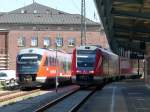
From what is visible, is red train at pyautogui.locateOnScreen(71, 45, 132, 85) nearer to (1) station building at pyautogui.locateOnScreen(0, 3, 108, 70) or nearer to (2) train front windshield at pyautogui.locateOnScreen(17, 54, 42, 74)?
(2) train front windshield at pyautogui.locateOnScreen(17, 54, 42, 74)

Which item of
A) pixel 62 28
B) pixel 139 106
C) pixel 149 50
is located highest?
pixel 62 28

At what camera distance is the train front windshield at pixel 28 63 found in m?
40.6

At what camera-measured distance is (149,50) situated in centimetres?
4591

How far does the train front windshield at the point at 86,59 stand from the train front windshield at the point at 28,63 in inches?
110

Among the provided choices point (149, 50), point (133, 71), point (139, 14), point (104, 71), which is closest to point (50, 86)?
point (104, 71)

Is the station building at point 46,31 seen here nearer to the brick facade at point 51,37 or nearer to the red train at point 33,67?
the brick facade at point 51,37

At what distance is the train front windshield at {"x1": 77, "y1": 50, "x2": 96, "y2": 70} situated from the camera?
41.8m

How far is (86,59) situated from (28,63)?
4.11 meters

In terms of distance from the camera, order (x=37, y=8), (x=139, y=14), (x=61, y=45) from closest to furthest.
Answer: (x=139, y=14)
(x=61, y=45)
(x=37, y=8)

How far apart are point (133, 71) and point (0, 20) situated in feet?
140

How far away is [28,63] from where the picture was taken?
40.6m

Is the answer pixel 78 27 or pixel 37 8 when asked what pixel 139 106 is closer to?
pixel 78 27

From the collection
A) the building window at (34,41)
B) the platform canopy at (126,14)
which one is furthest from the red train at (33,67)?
the building window at (34,41)

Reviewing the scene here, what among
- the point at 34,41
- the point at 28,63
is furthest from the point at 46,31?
the point at 28,63
